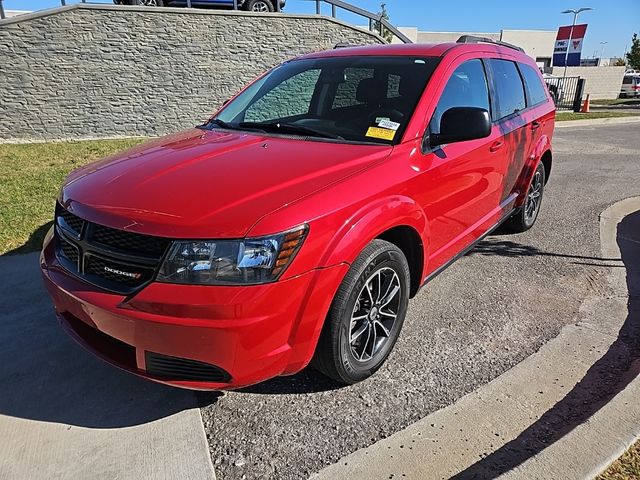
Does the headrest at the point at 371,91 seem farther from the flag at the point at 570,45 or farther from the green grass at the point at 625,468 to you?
the flag at the point at 570,45

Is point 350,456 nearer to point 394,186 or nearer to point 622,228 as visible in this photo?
point 394,186

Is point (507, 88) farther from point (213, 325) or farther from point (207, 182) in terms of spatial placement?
point (213, 325)

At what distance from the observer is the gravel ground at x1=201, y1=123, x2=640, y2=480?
229 cm

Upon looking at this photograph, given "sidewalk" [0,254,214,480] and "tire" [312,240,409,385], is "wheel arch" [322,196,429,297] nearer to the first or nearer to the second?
"tire" [312,240,409,385]

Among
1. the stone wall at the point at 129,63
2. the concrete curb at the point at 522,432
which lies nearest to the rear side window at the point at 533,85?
the concrete curb at the point at 522,432

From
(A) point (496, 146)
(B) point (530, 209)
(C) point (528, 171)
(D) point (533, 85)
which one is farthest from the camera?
(B) point (530, 209)

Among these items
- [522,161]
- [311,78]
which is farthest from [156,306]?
[522,161]

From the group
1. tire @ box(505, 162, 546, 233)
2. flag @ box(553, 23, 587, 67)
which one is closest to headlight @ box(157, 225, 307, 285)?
tire @ box(505, 162, 546, 233)

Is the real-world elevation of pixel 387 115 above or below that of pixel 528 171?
above

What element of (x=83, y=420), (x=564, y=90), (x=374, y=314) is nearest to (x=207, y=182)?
(x=374, y=314)

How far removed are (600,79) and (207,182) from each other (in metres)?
41.5

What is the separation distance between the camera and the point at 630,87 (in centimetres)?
3647

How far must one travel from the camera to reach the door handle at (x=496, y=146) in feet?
12.2

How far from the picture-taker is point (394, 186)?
2.60m
